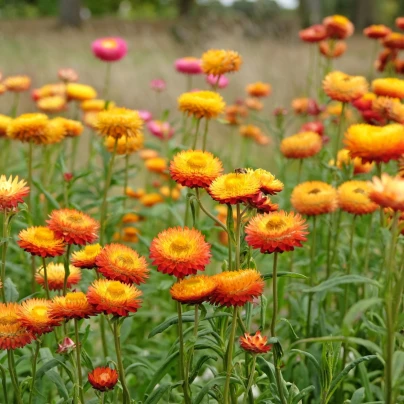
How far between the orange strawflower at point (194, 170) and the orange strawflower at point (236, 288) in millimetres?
280

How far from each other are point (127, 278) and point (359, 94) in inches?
55.3

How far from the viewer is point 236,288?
5.09 feet

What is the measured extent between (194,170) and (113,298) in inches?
15.2

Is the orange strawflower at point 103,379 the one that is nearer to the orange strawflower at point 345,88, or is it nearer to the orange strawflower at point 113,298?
the orange strawflower at point 113,298

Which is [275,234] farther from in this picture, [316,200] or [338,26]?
[338,26]

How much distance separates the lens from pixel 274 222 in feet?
5.38

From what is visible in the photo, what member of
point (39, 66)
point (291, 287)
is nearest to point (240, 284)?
point (291, 287)

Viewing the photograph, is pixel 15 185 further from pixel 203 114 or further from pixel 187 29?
pixel 187 29

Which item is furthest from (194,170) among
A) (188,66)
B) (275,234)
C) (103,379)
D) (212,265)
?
(188,66)

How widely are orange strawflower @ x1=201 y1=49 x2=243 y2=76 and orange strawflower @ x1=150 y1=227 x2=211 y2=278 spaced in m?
1.29

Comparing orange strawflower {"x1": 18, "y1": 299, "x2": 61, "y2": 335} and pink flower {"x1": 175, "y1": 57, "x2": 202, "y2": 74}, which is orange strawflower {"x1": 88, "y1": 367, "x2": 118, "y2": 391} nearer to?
orange strawflower {"x1": 18, "y1": 299, "x2": 61, "y2": 335}

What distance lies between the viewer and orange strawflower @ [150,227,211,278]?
1.62 metres

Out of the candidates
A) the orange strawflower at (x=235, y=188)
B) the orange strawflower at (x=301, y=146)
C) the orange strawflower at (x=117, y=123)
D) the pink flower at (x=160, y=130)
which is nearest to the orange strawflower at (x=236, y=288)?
the orange strawflower at (x=235, y=188)

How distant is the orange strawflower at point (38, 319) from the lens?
1663 millimetres
